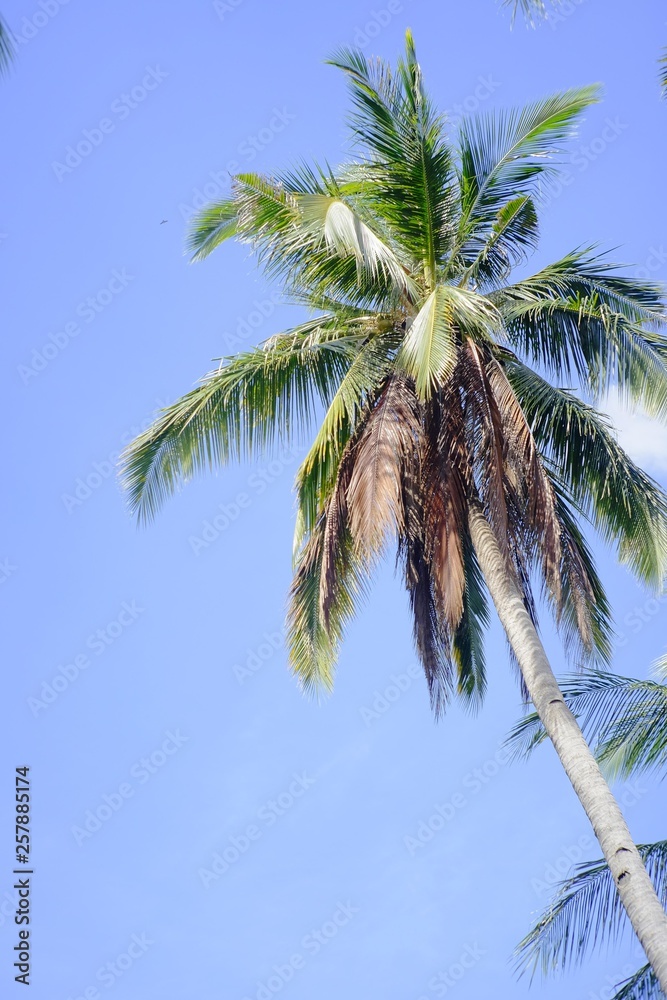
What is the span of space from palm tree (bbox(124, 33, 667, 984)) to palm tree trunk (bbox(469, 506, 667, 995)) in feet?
0.20

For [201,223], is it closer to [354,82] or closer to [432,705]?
[354,82]

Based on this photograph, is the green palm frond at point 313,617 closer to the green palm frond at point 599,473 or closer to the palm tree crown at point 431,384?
the palm tree crown at point 431,384

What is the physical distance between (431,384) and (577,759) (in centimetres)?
387

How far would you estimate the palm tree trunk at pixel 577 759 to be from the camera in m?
8.80

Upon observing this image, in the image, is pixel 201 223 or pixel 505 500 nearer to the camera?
pixel 505 500

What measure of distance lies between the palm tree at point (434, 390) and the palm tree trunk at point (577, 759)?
6cm

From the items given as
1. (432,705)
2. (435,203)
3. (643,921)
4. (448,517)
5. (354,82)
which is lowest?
(643,921)

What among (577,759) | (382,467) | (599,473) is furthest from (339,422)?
(577,759)

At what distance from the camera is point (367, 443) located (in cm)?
1177

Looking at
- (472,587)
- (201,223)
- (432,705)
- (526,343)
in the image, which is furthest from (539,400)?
(201,223)

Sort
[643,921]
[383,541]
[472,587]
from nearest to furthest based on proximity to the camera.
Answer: [643,921]
[383,541]
[472,587]

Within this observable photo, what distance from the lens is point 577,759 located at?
32.9 feet

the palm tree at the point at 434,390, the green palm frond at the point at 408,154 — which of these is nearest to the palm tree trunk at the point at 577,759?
the palm tree at the point at 434,390

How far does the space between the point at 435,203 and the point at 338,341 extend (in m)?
1.84
